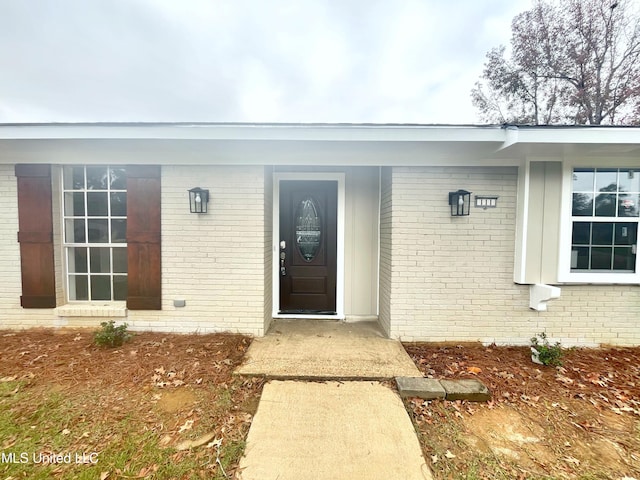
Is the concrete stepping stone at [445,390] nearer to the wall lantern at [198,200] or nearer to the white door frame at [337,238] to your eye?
the white door frame at [337,238]

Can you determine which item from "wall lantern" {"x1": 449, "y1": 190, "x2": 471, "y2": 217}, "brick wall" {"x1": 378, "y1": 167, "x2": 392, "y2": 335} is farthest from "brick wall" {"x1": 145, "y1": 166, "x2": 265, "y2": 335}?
"wall lantern" {"x1": 449, "y1": 190, "x2": 471, "y2": 217}

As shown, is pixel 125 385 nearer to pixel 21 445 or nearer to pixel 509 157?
pixel 21 445

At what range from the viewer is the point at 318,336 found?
3742 mm

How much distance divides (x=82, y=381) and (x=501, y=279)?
4.78 m

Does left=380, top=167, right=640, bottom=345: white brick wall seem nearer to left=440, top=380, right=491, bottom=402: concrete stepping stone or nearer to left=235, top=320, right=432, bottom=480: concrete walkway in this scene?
left=235, top=320, right=432, bottom=480: concrete walkway

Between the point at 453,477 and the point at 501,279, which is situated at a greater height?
the point at 501,279

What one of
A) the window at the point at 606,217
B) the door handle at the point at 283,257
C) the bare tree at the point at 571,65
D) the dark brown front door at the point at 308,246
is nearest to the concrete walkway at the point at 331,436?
the dark brown front door at the point at 308,246

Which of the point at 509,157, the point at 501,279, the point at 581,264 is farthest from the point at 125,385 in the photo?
the point at 581,264

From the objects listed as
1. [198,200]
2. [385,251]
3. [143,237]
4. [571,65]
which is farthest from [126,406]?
[571,65]

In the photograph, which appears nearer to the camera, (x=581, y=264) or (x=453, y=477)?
(x=453, y=477)

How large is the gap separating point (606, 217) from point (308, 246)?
3.91 meters

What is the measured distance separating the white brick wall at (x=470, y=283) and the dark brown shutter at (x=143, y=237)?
10.1ft

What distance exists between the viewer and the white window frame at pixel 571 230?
3.51 m

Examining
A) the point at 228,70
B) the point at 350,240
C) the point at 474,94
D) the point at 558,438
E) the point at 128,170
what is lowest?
the point at 558,438
